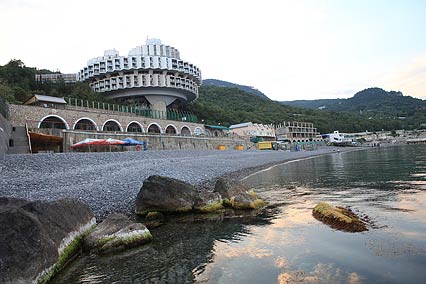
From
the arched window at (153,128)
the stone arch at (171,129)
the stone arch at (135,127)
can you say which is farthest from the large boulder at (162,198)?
the stone arch at (171,129)

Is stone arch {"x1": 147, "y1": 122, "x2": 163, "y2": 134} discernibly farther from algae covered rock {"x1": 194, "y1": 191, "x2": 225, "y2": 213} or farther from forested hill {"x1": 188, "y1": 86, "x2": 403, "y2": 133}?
forested hill {"x1": 188, "y1": 86, "x2": 403, "y2": 133}

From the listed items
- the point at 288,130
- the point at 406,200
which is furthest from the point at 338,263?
the point at 288,130

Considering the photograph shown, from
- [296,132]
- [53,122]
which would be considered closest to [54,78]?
[53,122]

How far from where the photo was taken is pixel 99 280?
6305mm

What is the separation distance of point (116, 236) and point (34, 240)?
2.55 meters

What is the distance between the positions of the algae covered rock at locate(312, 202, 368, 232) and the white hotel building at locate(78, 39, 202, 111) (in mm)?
69141

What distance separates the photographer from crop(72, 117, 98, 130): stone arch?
43.5m

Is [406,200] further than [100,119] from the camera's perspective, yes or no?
No

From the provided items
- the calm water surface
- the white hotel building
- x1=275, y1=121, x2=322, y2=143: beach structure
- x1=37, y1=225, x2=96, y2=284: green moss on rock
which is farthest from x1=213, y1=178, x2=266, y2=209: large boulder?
x1=275, y1=121, x2=322, y2=143: beach structure

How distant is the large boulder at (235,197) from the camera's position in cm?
1206

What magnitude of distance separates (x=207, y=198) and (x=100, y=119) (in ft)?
130

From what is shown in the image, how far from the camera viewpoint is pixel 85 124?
145 ft

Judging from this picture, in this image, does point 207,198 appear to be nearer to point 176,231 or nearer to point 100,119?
point 176,231

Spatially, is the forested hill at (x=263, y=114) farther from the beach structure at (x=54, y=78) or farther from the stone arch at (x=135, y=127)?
the stone arch at (x=135, y=127)
